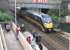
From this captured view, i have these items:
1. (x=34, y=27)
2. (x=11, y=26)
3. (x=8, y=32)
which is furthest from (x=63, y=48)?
(x=34, y=27)

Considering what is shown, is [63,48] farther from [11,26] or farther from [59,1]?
[59,1]

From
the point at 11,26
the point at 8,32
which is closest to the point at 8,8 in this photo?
the point at 11,26

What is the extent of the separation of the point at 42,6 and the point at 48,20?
63.2ft

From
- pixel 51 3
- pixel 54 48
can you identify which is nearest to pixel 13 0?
pixel 51 3

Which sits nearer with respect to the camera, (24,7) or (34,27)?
(34,27)

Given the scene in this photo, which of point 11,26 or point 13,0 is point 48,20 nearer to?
point 11,26

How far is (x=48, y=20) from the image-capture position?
33062 mm

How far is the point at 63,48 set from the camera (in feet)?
70.1

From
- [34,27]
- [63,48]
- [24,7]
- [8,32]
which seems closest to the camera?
[63,48]

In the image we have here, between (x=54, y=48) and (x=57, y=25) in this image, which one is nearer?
(x=54, y=48)

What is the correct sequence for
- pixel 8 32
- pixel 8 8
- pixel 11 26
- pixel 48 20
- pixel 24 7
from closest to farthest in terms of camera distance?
pixel 8 32
pixel 11 26
pixel 48 20
pixel 8 8
pixel 24 7

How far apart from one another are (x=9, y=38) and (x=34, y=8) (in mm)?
30387

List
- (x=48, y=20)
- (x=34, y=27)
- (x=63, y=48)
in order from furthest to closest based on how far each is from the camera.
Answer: (x=34, y=27) → (x=48, y=20) → (x=63, y=48)

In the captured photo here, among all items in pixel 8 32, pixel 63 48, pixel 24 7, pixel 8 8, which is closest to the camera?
pixel 63 48
